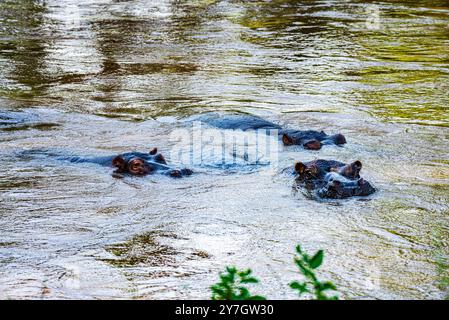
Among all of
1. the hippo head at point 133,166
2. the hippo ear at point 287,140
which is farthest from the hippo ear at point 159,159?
the hippo ear at point 287,140

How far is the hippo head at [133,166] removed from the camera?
716cm

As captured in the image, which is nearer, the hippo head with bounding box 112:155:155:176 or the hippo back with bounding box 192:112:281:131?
the hippo head with bounding box 112:155:155:176

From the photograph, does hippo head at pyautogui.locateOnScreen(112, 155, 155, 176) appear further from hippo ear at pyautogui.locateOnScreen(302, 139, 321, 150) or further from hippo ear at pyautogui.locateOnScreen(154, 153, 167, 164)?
hippo ear at pyautogui.locateOnScreen(302, 139, 321, 150)

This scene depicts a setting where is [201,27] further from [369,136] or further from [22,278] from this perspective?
[22,278]

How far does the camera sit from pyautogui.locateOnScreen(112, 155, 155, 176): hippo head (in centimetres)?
716

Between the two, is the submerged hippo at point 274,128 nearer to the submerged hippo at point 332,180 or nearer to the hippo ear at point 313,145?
the hippo ear at point 313,145

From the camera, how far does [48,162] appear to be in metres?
7.74

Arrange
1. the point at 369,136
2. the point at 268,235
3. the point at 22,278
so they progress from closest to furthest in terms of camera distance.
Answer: the point at 22,278 < the point at 268,235 < the point at 369,136

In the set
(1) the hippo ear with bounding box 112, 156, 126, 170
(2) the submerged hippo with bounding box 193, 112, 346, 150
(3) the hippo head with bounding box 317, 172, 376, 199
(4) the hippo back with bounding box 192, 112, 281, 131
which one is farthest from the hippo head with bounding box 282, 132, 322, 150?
(1) the hippo ear with bounding box 112, 156, 126, 170

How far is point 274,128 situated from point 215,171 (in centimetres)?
168

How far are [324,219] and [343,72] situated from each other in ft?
22.6

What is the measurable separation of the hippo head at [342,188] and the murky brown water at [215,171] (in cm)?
12

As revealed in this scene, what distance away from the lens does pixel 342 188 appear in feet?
20.6

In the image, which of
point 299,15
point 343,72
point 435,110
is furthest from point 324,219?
point 299,15
